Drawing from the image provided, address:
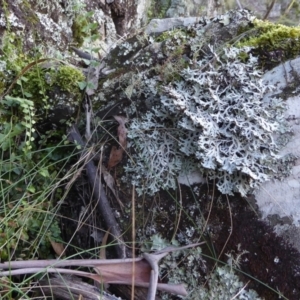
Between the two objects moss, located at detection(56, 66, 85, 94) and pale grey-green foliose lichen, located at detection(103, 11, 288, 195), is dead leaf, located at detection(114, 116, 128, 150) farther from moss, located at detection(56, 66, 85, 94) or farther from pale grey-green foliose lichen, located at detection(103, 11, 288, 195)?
moss, located at detection(56, 66, 85, 94)

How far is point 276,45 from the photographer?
1475 mm

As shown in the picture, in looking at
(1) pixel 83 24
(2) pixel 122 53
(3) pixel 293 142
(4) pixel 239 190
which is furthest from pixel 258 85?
(1) pixel 83 24

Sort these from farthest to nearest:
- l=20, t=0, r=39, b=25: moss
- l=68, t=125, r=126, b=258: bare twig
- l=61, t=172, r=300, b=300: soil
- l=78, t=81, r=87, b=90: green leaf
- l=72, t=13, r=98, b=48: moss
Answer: l=72, t=13, r=98, b=48: moss < l=20, t=0, r=39, b=25: moss < l=78, t=81, r=87, b=90: green leaf < l=68, t=125, r=126, b=258: bare twig < l=61, t=172, r=300, b=300: soil

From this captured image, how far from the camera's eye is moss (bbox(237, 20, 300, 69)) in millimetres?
1463

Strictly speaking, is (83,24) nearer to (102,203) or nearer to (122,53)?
(122,53)

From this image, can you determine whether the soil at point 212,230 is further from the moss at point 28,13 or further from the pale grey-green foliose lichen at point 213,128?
the moss at point 28,13

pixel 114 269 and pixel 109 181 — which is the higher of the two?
Result: pixel 109 181

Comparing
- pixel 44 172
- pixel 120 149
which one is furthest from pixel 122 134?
pixel 44 172

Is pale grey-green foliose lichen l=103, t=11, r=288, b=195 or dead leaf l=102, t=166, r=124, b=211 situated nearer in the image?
pale grey-green foliose lichen l=103, t=11, r=288, b=195

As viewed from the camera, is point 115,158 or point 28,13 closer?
point 115,158

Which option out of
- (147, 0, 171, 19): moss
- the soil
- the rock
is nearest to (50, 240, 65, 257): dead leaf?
the soil

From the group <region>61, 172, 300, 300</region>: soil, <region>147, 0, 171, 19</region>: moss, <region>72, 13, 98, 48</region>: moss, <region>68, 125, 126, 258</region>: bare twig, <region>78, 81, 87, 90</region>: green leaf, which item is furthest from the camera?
<region>147, 0, 171, 19</region>: moss

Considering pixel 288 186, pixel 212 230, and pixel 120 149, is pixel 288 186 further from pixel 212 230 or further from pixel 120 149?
pixel 120 149

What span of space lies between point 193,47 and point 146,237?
617 mm
